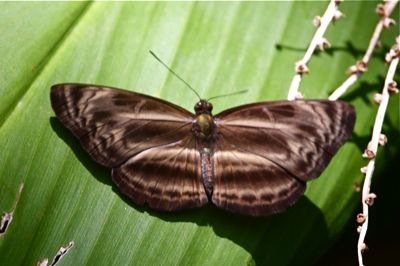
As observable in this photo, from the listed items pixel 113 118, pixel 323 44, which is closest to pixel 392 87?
pixel 323 44

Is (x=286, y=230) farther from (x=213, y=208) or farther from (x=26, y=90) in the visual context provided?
(x=26, y=90)

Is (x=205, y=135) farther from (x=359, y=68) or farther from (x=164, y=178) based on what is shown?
(x=359, y=68)

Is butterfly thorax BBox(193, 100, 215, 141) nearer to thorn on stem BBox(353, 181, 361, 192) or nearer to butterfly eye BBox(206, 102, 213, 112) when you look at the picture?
butterfly eye BBox(206, 102, 213, 112)

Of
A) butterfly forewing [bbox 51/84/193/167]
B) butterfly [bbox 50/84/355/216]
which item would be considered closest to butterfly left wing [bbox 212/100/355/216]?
butterfly [bbox 50/84/355/216]

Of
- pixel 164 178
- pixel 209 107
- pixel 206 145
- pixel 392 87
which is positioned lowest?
pixel 164 178

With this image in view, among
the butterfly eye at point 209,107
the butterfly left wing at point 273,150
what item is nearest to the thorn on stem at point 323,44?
the butterfly left wing at point 273,150

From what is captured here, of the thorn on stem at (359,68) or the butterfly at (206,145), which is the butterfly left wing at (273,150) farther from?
the thorn on stem at (359,68)
